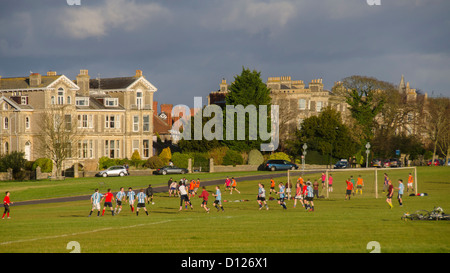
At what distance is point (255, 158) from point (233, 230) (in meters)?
59.6

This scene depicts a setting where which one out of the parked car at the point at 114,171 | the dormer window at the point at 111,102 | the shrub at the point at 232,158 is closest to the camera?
the parked car at the point at 114,171

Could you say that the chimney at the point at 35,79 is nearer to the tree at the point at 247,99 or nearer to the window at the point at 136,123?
the window at the point at 136,123

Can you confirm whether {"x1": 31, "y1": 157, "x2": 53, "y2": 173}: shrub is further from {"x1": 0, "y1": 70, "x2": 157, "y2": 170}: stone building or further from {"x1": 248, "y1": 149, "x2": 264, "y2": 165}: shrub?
{"x1": 248, "y1": 149, "x2": 264, "y2": 165}: shrub

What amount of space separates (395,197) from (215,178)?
26.5m

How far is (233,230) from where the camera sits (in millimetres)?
26312

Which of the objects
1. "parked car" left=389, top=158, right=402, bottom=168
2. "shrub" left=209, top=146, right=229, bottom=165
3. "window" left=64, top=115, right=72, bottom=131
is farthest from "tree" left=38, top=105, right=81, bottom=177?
"parked car" left=389, top=158, right=402, bottom=168

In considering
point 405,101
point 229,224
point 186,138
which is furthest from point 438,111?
point 229,224

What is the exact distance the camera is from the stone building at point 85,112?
77.5m

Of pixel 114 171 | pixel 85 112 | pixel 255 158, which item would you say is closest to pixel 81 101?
pixel 85 112

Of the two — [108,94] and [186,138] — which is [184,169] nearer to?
[186,138]

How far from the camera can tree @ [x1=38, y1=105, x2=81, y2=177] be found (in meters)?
→ 70.8

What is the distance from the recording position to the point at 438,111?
98.4 metres

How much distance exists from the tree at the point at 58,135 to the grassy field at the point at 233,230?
2844 centimetres

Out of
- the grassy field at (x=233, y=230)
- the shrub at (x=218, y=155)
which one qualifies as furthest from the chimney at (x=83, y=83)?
the grassy field at (x=233, y=230)
